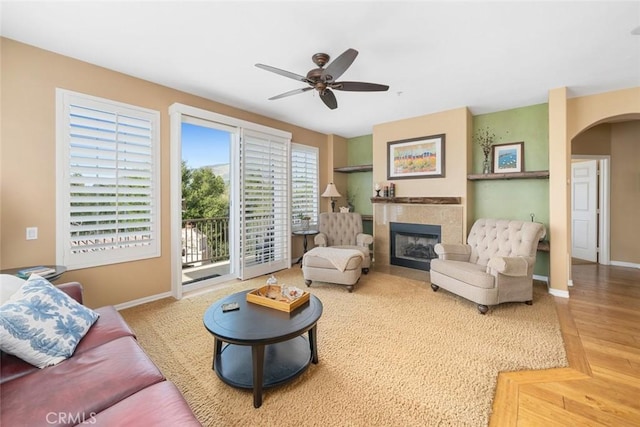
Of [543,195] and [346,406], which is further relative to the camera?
[543,195]

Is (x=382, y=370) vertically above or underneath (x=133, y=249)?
underneath

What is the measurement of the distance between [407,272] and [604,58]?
3504 mm

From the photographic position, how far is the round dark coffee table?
65.7 inches

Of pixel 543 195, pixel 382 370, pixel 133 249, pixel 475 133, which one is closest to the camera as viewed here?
pixel 382 370

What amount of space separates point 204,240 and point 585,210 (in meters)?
7.38

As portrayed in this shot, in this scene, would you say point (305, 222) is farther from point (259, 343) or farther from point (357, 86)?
point (259, 343)

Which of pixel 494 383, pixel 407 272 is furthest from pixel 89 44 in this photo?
pixel 407 272

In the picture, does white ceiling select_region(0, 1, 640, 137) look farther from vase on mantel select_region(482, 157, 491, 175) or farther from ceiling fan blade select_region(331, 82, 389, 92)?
vase on mantel select_region(482, 157, 491, 175)

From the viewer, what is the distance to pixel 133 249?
3162mm

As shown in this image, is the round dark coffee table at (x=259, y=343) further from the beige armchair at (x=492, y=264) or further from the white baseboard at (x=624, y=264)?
the white baseboard at (x=624, y=264)

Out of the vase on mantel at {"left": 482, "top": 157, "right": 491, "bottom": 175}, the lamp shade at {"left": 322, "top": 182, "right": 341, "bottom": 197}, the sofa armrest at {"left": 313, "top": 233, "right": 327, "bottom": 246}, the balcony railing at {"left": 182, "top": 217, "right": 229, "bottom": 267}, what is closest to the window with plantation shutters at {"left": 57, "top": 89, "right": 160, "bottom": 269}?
the balcony railing at {"left": 182, "top": 217, "right": 229, "bottom": 267}

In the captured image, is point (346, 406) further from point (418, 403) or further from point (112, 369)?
point (112, 369)

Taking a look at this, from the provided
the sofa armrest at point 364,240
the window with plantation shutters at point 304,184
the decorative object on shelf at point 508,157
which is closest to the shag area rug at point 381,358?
the sofa armrest at point 364,240

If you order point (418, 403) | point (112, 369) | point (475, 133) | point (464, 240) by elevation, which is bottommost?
point (418, 403)
